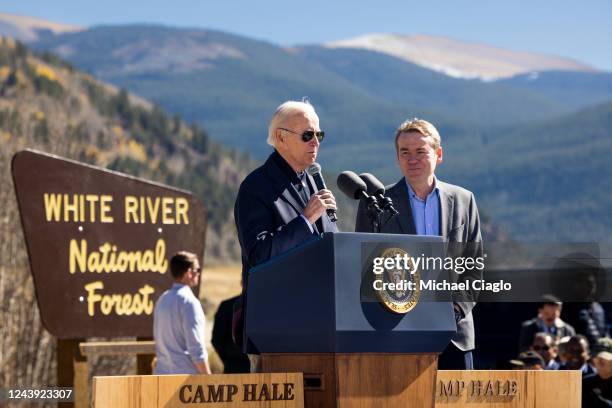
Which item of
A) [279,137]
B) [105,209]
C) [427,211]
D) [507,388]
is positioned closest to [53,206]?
[105,209]

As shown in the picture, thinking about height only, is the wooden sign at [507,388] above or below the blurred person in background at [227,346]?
below

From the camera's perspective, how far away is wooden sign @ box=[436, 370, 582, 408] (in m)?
3.80

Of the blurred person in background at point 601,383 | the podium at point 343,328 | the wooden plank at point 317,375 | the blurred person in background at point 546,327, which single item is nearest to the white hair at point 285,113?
the podium at point 343,328

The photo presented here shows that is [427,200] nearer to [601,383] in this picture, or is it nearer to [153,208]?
[601,383]

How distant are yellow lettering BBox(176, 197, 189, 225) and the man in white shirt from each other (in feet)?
5.81

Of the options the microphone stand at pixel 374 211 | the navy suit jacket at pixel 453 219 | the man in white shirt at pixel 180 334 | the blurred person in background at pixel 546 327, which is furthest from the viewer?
the blurred person in background at pixel 546 327

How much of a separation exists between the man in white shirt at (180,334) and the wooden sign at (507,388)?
3.23 metres

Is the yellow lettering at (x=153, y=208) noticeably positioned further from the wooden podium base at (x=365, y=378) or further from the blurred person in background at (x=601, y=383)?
the wooden podium base at (x=365, y=378)

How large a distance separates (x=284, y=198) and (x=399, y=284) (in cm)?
87

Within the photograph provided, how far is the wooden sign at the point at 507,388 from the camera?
12.5ft

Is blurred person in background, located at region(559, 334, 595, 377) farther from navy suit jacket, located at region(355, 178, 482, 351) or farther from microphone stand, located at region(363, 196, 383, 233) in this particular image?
microphone stand, located at region(363, 196, 383, 233)

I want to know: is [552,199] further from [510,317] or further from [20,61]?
[510,317]

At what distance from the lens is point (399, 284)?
11.5 ft

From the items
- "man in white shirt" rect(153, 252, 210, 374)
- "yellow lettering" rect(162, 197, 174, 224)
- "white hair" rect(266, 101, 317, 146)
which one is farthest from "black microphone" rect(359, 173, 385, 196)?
"yellow lettering" rect(162, 197, 174, 224)
